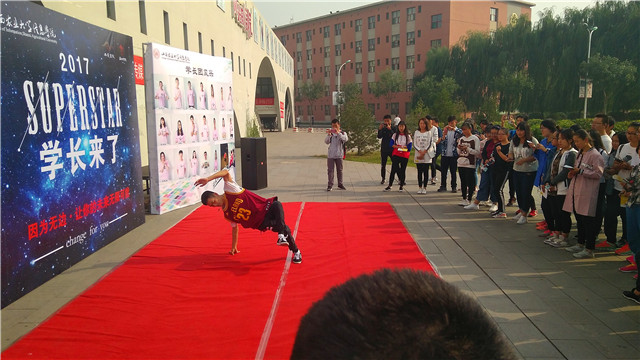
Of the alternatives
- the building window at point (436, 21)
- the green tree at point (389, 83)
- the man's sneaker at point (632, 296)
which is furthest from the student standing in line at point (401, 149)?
the green tree at point (389, 83)

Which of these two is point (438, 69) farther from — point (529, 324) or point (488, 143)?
point (529, 324)

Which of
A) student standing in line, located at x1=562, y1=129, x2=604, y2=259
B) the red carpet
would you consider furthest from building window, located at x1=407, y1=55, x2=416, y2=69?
student standing in line, located at x1=562, y1=129, x2=604, y2=259

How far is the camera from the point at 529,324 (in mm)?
4254

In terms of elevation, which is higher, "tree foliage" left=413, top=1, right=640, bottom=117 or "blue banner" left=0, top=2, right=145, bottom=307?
"tree foliage" left=413, top=1, right=640, bottom=117

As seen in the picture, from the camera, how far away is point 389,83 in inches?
2411

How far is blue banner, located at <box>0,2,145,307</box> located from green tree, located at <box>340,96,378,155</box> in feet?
45.3

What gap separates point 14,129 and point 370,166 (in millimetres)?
13412

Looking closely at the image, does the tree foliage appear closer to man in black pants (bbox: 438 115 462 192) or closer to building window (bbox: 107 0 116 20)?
man in black pants (bbox: 438 115 462 192)

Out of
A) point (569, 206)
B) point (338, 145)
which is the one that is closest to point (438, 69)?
point (338, 145)

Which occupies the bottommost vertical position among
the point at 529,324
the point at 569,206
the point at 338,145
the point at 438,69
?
the point at 529,324

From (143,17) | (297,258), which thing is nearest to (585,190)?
(297,258)

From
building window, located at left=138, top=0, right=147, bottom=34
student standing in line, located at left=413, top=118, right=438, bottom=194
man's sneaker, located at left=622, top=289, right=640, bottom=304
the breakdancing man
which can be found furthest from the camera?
building window, located at left=138, top=0, right=147, bottom=34

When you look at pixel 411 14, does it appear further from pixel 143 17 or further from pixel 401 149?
pixel 401 149

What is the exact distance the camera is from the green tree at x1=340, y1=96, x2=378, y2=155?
68.5 feet
